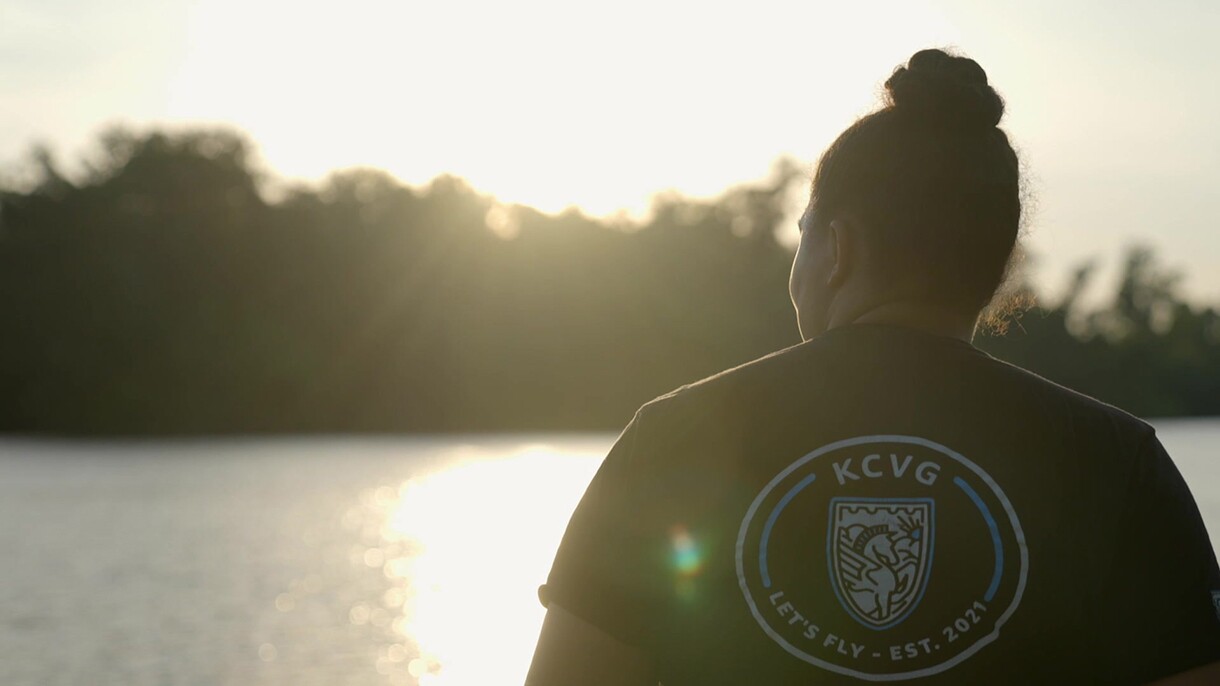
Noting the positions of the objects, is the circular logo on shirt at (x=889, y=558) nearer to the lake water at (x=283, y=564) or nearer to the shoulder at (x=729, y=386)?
the shoulder at (x=729, y=386)

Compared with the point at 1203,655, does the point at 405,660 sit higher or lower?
lower

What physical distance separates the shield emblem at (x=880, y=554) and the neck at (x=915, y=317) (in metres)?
0.20

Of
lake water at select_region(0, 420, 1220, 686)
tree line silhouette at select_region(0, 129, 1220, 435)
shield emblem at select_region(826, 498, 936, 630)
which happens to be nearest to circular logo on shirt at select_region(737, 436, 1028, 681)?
shield emblem at select_region(826, 498, 936, 630)

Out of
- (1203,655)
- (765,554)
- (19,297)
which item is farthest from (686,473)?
(19,297)

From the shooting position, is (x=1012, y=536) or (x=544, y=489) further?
(x=544, y=489)

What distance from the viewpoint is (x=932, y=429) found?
1446 mm

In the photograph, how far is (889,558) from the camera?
4.65 feet

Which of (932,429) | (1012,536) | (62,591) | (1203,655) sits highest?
(932,429)

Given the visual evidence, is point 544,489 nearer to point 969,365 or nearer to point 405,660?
point 405,660

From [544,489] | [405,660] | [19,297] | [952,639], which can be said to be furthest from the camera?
[19,297]

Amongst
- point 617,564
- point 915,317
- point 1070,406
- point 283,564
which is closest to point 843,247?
point 915,317

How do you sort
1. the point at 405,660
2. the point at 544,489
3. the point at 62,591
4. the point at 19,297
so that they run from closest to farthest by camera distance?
1. the point at 405,660
2. the point at 62,591
3. the point at 544,489
4. the point at 19,297

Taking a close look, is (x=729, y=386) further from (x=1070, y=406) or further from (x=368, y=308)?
(x=368, y=308)

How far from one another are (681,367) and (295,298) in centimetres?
1939
